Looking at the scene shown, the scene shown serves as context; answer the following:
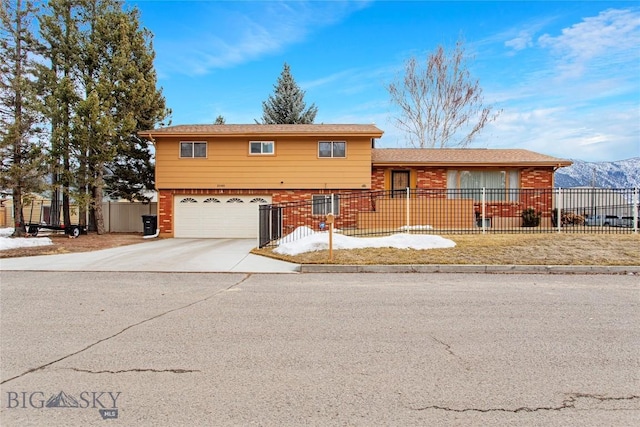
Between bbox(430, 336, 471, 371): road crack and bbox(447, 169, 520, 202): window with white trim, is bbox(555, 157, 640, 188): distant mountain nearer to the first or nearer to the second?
bbox(447, 169, 520, 202): window with white trim

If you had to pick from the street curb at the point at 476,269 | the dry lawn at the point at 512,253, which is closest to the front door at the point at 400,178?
the dry lawn at the point at 512,253

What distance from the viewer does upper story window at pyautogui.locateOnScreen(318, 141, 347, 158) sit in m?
19.9

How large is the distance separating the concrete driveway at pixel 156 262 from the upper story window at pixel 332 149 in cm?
795

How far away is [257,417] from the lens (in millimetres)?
2994

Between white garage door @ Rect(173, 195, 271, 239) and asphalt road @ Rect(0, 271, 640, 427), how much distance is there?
1252 cm

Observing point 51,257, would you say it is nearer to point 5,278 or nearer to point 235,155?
point 5,278

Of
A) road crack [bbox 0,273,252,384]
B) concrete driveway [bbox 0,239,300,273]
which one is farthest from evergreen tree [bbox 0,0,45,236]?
road crack [bbox 0,273,252,384]

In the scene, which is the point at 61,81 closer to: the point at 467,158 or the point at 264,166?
the point at 264,166

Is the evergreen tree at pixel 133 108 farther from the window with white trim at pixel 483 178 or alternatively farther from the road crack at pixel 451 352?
the road crack at pixel 451 352

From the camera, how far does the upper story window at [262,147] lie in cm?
2008

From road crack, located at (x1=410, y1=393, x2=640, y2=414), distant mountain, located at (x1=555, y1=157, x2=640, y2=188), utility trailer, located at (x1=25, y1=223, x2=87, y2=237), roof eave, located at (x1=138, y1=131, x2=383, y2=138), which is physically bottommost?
road crack, located at (x1=410, y1=393, x2=640, y2=414)

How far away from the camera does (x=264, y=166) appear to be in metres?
20.0

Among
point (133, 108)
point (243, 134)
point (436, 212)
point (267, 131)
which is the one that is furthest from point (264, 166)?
point (436, 212)

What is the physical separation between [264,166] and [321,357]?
1642 cm
